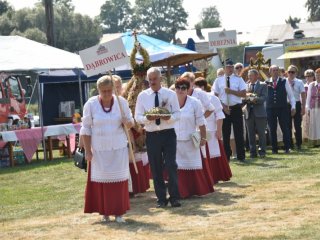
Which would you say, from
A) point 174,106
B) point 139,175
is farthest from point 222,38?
point 174,106

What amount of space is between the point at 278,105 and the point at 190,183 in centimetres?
680

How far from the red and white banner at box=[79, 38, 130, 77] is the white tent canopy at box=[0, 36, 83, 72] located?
26.3 feet

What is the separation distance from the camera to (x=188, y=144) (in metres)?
12.5

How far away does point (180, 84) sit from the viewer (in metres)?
12.3

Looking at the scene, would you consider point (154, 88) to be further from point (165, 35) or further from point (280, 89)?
point (165, 35)

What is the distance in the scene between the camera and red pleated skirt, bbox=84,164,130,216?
10.8 metres

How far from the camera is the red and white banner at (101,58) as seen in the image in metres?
12.2

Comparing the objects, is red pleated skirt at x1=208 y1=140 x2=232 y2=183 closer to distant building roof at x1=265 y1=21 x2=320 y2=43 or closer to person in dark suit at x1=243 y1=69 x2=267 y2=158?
person in dark suit at x1=243 y1=69 x2=267 y2=158

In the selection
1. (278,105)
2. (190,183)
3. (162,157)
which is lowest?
(190,183)

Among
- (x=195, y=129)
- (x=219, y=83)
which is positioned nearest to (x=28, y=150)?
(x=219, y=83)

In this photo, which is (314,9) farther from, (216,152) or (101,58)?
(101,58)

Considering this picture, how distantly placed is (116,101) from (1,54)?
10.9 meters

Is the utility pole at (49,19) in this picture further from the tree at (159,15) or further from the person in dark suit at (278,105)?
the tree at (159,15)

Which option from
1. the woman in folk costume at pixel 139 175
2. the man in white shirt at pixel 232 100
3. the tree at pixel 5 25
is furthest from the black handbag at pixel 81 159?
the tree at pixel 5 25
